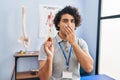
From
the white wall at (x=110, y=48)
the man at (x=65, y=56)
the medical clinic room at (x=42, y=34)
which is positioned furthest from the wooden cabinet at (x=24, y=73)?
the man at (x=65, y=56)

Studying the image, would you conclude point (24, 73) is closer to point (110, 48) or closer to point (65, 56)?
point (110, 48)

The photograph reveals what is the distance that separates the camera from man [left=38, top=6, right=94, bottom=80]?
1.14 metres

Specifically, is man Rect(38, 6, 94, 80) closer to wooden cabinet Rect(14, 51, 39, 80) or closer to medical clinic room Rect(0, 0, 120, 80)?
medical clinic room Rect(0, 0, 120, 80)

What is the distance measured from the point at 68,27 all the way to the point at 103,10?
177 centimetres

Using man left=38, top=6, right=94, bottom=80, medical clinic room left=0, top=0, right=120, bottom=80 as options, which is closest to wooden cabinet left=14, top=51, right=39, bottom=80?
medical clinic room left=0, top=0, right=120, bottom=80

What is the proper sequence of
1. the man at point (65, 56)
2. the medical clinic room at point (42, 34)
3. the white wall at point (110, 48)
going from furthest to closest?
the medical clinic room at point (42, 34)
the white wall at point (110, 48)
the man at point (65, 56)

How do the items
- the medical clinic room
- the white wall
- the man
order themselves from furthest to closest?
1. the medical clinic room
2. the white wall
3. the man

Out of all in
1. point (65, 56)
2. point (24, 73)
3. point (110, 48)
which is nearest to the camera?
point (65, 56)

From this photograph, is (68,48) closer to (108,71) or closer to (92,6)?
(108,71)

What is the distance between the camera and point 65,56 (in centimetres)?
119

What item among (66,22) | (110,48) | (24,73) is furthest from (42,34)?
(66,22)

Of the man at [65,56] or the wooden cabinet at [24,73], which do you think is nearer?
the man at [65,56]

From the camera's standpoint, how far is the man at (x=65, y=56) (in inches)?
44.8

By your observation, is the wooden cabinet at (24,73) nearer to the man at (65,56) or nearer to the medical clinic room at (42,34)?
the medical clinic room at (42,34)
